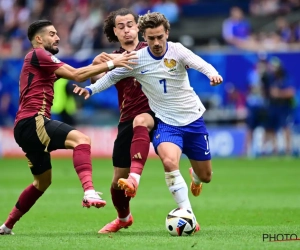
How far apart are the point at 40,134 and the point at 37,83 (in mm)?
654

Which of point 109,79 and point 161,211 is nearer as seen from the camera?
point 109,79

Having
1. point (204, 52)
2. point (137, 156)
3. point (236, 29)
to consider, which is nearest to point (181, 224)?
point (137, 156)

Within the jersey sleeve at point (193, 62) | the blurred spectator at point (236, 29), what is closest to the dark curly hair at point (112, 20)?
the jersey sleeve at point (193, 62)

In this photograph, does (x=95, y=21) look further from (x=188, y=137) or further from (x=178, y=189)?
(x=178, y=189)

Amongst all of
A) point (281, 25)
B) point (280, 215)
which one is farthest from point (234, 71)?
point (280, 215)

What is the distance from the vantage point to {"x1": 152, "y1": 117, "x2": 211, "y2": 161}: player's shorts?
365 inches

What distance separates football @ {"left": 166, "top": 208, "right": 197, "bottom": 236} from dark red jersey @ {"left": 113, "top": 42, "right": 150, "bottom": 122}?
4.82 ft

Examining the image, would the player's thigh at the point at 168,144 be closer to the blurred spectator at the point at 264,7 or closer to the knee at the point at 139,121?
the knee at the point at 139,121

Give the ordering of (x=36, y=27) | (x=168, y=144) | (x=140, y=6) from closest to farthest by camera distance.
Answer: (x=168, y=144), (x=36, y=27), (x=140, y=6)

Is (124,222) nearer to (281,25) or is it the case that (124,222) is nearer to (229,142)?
(229,142)

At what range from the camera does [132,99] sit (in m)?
9.80

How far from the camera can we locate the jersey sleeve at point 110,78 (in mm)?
9469

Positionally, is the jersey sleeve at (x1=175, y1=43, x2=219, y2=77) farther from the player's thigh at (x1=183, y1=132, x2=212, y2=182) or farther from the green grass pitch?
the green grass pitch

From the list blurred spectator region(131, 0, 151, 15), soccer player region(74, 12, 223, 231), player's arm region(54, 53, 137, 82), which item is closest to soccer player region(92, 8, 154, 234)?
soccer player region(74, 12, 223, 231)
